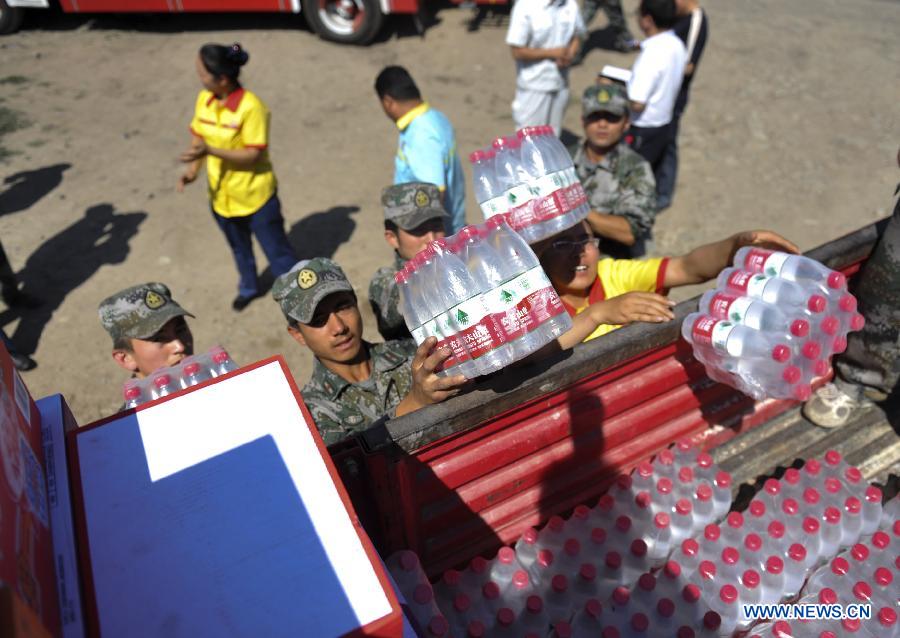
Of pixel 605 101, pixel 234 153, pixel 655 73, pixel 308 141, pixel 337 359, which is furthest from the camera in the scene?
pixel 308 141

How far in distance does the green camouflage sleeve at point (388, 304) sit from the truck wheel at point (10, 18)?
10.5 meters

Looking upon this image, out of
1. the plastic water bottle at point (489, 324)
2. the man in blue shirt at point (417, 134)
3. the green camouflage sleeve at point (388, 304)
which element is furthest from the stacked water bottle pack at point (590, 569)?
the man in blue shirt at point (417, 134)

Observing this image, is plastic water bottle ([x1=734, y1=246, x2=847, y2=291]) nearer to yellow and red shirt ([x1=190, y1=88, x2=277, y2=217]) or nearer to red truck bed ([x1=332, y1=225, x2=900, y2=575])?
red truck bed ([x1=332, y1=225, x2=900, y2=575])

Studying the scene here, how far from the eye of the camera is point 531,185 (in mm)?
2980

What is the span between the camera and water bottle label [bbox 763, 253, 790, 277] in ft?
8.79

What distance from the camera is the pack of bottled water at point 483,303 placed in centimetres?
217

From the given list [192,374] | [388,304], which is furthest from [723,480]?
[192,374]

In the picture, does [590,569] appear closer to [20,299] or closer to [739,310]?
[739,310]

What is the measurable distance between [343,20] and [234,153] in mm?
6409

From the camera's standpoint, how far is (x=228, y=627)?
137 cm

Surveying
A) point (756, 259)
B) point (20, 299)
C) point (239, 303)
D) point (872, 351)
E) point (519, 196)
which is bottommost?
point (239, 303)

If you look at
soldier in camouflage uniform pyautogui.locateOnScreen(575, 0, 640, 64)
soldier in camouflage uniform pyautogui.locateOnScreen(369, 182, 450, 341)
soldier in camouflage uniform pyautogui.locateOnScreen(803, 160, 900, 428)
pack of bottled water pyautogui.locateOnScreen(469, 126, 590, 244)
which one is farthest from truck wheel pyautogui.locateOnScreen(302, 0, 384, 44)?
soldier in camouflage uniform pyautogui.locateOnScreen(803, 160, 900, 428)

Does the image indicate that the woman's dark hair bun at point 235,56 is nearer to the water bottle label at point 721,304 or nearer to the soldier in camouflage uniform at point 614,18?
the water bottle label at point 721,304

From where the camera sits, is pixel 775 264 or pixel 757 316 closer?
pixel 757 316
